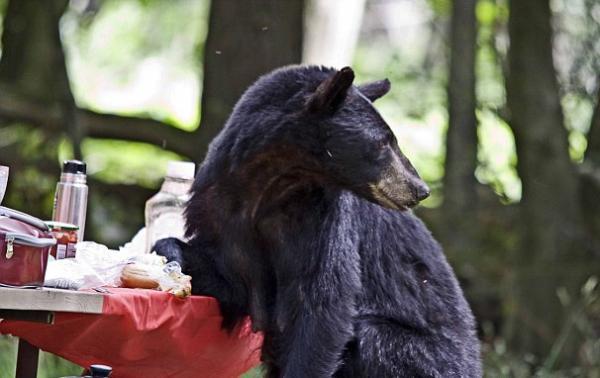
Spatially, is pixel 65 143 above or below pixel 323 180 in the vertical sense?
above

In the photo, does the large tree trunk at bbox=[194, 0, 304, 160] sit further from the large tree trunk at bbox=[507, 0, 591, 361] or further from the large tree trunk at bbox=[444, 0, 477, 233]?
the large tree trunk at bbox=[507, 0, 591, 361]

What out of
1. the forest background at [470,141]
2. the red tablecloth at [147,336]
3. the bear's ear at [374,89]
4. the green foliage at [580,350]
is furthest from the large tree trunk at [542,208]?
the red tablecloth at [147,336]

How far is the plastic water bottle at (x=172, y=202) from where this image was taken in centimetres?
444

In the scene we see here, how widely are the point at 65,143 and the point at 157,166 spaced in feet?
4.26

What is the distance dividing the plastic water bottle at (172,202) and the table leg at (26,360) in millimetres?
1148

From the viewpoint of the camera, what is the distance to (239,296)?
380 centimetres

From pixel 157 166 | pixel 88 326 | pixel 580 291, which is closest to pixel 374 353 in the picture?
pixel 88 326

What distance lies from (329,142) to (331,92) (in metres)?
0.18

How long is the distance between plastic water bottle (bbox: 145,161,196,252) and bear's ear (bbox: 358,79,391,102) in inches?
35.2

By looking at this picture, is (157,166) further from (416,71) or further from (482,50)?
(482,50)

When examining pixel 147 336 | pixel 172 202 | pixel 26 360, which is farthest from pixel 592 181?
pixel 26 360

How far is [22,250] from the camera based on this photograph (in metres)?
2.84

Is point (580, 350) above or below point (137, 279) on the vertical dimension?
below

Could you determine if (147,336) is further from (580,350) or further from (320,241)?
(580,350)
